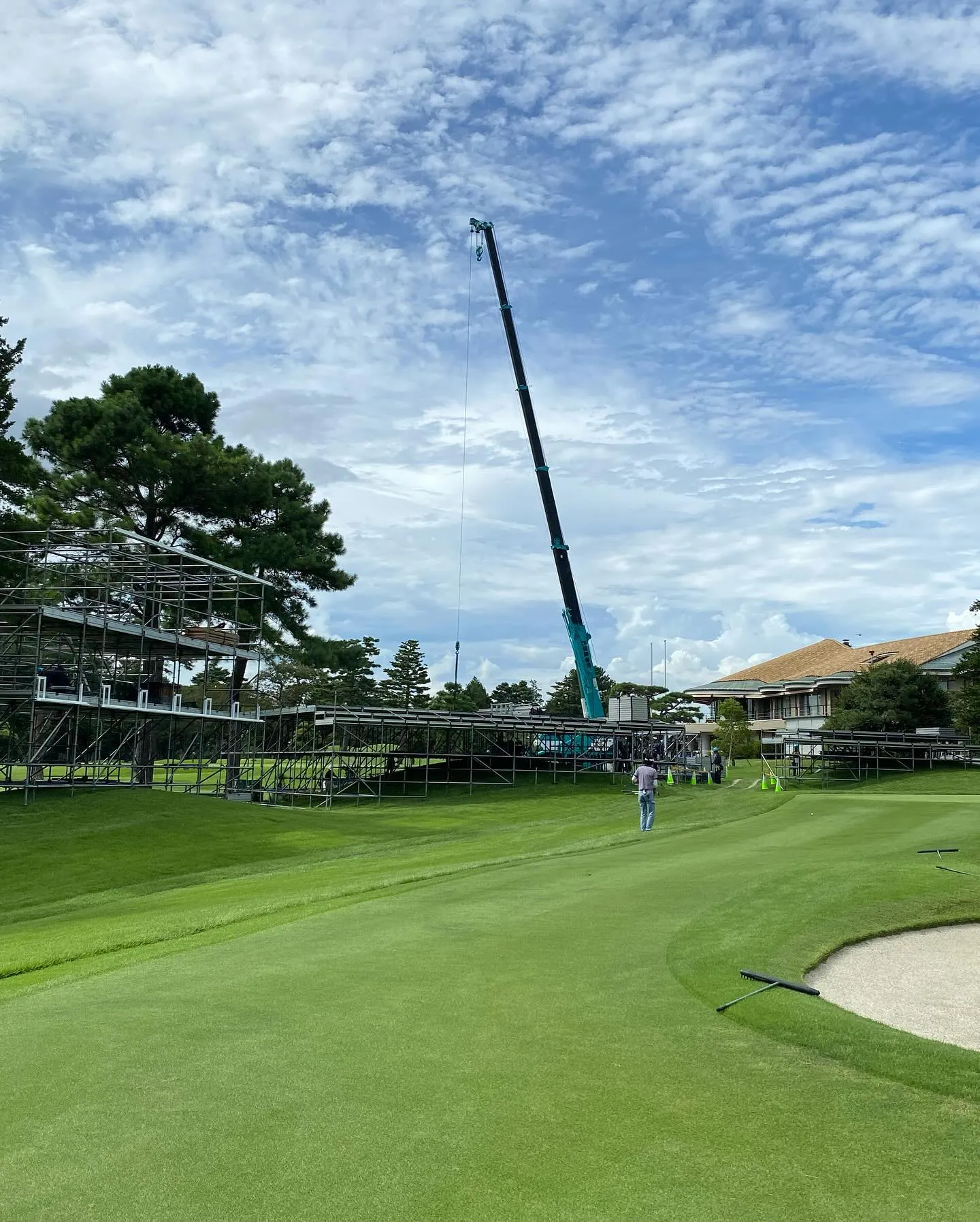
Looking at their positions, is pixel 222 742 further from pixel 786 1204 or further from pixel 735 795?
pixel 786 1204

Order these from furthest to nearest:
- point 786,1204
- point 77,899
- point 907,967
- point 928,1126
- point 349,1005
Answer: point 77,899
point 907,967
point 349,1005
point 928,1126
point 786,1204

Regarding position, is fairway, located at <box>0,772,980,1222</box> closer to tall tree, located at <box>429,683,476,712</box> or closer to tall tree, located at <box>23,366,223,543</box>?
tall tree, located at <box>23,366,223,543</box>

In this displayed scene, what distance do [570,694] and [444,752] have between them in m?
54.6

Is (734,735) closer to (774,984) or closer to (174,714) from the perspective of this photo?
(174,714)

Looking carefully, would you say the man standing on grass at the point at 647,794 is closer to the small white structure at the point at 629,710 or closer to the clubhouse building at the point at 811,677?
the small white structure at the point at 629,710

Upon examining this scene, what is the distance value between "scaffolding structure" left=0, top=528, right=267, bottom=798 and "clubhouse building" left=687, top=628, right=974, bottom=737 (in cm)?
3821

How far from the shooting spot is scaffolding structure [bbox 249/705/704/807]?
145 feet

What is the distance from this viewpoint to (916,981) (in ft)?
31.9

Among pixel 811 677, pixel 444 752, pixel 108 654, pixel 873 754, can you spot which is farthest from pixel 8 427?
pixel 811 677

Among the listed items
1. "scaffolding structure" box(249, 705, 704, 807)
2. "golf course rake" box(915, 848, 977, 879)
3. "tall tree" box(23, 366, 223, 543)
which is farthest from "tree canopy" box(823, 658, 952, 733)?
"golf course rake" box(915, 848, 977, 879)

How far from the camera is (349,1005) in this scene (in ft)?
26.0

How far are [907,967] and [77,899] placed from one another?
15962 mm

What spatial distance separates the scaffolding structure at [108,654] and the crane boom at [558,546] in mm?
14156

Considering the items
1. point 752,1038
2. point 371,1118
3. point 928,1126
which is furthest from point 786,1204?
point 752,1038
